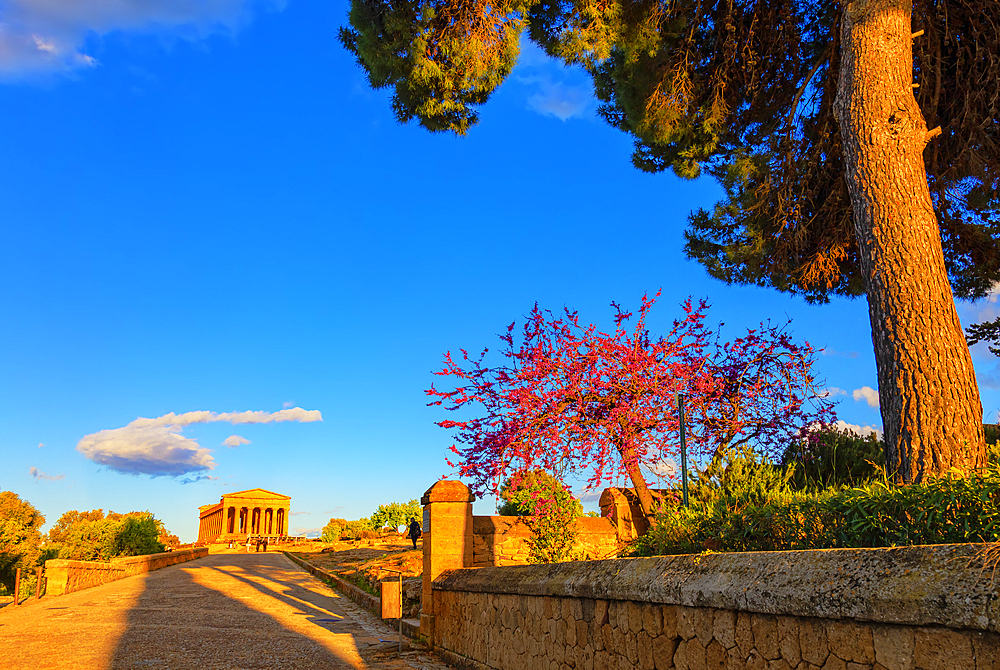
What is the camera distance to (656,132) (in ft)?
42.0

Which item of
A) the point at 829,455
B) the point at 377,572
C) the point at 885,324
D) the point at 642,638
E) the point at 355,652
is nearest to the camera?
the point at 642,638

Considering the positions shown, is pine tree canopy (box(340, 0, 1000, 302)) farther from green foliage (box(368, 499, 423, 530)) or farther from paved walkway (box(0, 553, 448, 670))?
green foliage (box(368, 499, 423, 530))

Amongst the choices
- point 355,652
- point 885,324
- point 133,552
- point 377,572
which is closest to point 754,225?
point 885,324

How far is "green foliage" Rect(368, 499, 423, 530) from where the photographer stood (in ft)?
142

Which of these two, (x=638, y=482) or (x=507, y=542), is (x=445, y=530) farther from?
(x=638, y=482)

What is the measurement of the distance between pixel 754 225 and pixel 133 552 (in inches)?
1276

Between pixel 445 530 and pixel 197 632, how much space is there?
17.5 feet

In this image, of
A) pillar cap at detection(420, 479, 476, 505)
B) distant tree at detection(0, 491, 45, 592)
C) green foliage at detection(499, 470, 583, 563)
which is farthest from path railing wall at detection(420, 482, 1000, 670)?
distant tree at detection(0, 491, 45, 592)

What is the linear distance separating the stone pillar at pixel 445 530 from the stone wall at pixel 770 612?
343 cm

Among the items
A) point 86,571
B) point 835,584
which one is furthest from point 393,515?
point 835,584

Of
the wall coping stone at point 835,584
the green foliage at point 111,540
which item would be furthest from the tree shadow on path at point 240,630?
the green foliage at point 111,540

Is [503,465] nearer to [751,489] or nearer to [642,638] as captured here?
[751,489]

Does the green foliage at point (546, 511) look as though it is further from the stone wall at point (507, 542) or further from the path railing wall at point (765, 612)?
the path railing wall at point (765, 612)

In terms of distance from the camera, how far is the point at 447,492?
10.5 metres
